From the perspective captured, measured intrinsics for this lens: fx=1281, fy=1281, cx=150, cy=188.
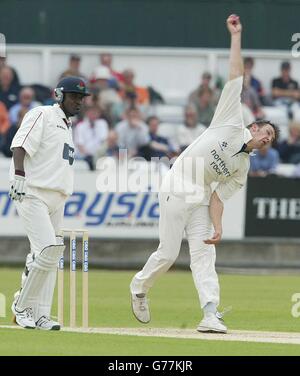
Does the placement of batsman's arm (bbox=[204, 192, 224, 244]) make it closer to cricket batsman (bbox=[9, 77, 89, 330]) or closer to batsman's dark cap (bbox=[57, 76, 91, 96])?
cricket batsman (bbox=[9, 77, 89, 330])

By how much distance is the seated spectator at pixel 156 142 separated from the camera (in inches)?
761

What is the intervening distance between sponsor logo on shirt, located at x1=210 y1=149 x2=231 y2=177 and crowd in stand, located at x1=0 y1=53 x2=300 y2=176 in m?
8.44

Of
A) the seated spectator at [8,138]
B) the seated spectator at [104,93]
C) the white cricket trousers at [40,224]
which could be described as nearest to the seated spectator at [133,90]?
the seated spectator at [104,93]

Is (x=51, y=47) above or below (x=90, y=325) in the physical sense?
above

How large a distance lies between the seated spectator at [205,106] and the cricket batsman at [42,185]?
9844mm

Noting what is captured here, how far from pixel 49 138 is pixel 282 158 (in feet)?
33.9

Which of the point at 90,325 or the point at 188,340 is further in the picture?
the point at 90,325

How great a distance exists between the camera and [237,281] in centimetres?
1650

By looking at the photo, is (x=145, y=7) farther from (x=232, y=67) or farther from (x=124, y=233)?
(x=232, y=67)

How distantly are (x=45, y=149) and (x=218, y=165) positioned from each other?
56.2 inches

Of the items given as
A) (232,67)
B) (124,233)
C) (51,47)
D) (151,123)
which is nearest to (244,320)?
(232,67)

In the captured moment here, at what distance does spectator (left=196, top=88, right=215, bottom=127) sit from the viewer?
65.8 ft

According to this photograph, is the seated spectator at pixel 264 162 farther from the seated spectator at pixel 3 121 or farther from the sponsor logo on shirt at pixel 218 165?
the sponsor logo on shirt at pixel 218 165
